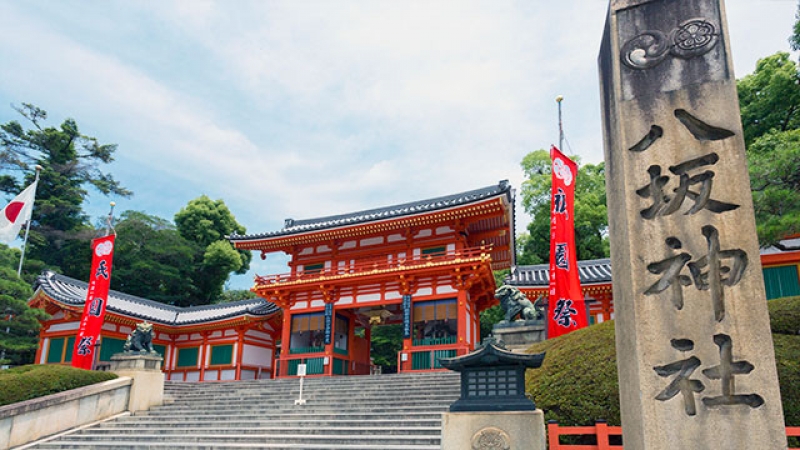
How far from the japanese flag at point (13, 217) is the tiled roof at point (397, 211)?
24.4 feet

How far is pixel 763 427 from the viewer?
3367mm

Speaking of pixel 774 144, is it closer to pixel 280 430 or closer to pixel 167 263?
pixel 280 430

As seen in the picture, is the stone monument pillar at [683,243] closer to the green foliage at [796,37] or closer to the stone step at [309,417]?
the stone step at [309,417]

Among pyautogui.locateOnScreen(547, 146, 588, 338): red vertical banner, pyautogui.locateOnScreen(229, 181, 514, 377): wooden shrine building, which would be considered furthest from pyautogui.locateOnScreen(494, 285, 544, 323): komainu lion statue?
pyautogui.locateOnScreen(229, 181, 514, 377): wooden shrine building

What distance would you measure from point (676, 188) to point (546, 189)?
2769cm

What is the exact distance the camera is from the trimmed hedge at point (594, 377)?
6.68m

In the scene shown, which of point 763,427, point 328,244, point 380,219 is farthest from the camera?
point 328,244

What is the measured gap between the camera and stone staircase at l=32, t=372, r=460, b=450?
9.53 m

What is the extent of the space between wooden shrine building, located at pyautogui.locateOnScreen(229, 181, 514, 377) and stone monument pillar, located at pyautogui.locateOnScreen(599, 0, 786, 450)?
13025mm

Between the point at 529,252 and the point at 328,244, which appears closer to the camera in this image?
the point at 328,244

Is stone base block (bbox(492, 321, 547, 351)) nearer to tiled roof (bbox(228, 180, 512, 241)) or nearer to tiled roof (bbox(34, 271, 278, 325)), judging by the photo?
tiled roof (bbox(228, 180, 512, 241))

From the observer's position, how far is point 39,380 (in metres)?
11.2

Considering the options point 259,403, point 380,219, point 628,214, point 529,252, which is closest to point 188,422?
point 259,403

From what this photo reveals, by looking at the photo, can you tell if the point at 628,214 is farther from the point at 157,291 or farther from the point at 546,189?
the point at 157,291
